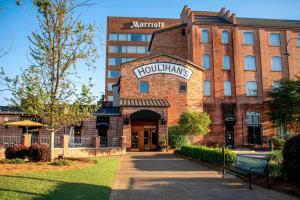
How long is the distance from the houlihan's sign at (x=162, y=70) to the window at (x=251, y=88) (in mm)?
9089

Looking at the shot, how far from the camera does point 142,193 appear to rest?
9.66 m

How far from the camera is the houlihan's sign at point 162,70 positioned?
3325 cm

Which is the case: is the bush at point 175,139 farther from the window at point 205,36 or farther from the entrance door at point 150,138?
the window at point 205,36

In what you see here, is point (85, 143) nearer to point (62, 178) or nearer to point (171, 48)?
point (62, 178)

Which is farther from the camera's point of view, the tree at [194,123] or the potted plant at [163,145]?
the potted plant at [163,145]

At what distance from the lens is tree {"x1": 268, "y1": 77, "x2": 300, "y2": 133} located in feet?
104

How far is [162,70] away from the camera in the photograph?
33719mm

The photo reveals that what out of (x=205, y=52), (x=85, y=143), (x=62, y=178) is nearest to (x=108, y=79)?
(x=205, y=52)

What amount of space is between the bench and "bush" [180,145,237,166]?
0.87 metres

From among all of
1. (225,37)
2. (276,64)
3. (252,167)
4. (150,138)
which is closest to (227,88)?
(225,37)

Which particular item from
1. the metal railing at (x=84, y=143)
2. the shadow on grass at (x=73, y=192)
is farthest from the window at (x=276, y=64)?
the shadow on grass at (x=73, y=192)

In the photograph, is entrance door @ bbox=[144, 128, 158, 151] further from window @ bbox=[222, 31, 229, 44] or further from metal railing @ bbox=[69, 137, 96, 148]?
window @ bbox=[222, 31, 229, 44]

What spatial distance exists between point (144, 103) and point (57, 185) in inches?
833

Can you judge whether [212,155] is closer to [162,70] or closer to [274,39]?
[162,70]
